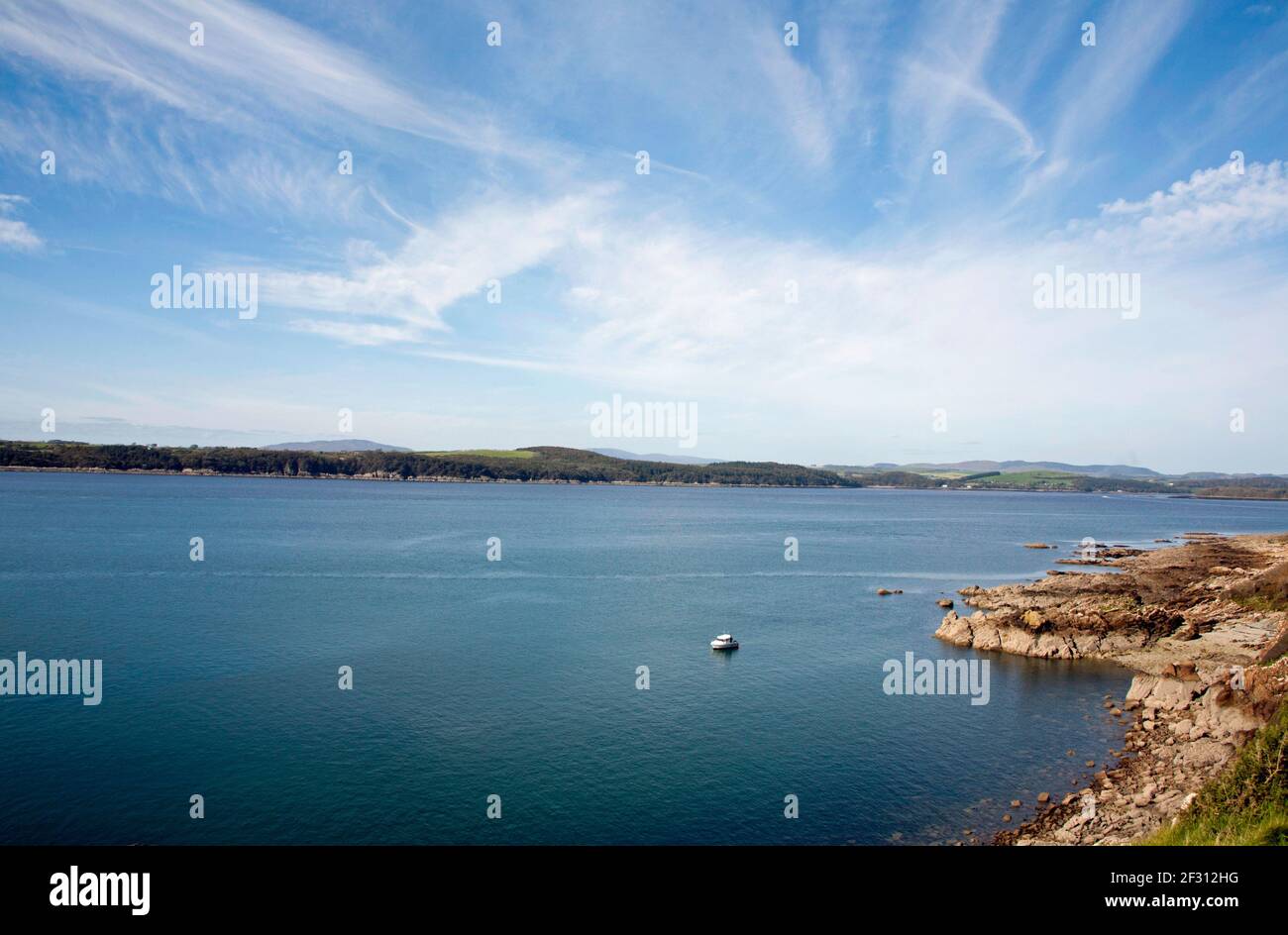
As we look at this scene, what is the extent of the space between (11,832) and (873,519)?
5932 inches

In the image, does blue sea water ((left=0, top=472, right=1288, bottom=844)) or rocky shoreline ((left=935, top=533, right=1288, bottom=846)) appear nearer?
rocky shoreline ((left=935, top=533, right=1288, bottom=846))

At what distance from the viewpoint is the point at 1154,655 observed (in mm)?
44844

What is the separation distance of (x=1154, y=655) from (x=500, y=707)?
38.3 meters

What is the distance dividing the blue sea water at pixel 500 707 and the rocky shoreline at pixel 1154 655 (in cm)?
180

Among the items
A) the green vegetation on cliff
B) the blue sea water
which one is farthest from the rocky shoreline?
the green vegetation on cliff

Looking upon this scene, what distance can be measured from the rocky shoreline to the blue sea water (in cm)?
180

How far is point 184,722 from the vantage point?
31.6m

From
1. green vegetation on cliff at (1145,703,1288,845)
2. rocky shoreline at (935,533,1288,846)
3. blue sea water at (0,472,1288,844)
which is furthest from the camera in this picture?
blue sea water at (0,472,1288,844)

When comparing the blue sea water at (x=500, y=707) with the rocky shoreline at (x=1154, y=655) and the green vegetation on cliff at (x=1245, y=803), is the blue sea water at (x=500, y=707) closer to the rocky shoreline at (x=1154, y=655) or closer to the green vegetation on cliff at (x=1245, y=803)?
the rocky shoreline at (x=1154, y=655)

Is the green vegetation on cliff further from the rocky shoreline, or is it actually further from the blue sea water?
the blue sea water

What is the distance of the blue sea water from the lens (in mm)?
24672
